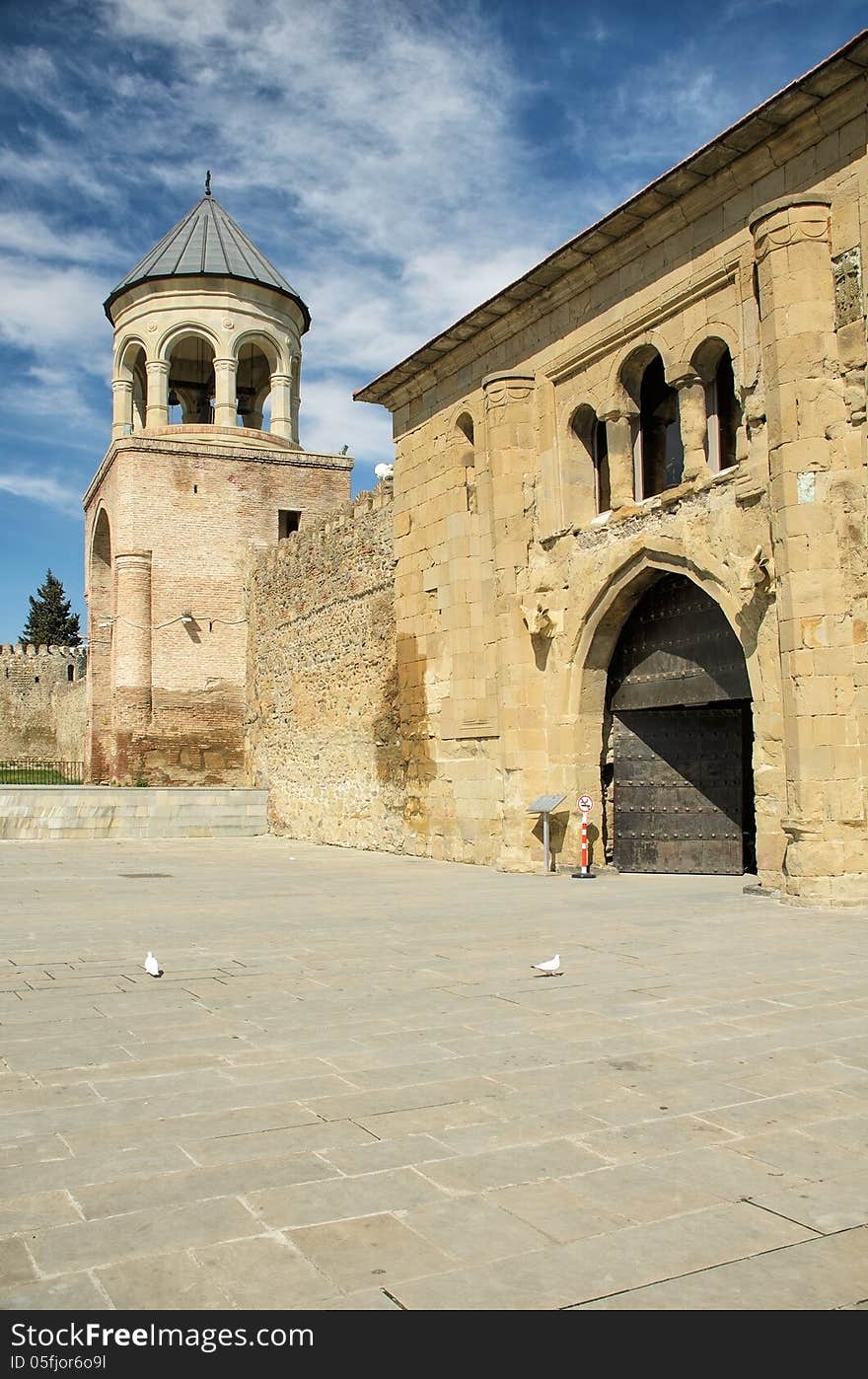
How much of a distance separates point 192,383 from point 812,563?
2573cm

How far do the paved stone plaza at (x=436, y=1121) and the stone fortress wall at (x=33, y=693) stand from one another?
45.6m

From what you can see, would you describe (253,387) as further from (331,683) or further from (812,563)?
(812,563)

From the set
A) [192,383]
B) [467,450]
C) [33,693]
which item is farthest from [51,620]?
[467,450]

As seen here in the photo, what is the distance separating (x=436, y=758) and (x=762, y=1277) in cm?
1275

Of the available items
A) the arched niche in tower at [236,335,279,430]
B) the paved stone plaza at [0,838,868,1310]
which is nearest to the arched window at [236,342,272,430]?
the arched niche in tower at [236,335,279,430]

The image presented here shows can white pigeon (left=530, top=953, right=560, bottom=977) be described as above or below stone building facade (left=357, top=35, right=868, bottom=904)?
below

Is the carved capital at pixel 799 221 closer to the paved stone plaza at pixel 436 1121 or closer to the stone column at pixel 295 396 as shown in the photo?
the paved stone plaza at pixel 436 1121

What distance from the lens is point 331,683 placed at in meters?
19.8

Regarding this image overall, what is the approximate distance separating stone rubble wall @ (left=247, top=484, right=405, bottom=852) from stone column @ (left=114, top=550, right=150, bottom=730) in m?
3.17

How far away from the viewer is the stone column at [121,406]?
28938 millimetres

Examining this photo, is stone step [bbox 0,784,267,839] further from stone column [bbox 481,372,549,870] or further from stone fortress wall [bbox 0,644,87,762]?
stone fortress wall [bbox 0,644,87,762]

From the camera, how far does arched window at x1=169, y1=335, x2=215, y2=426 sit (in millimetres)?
31183

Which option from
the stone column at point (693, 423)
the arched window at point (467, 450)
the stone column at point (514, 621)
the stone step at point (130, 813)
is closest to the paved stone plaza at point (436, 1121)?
the stone column at point (693, 423)
